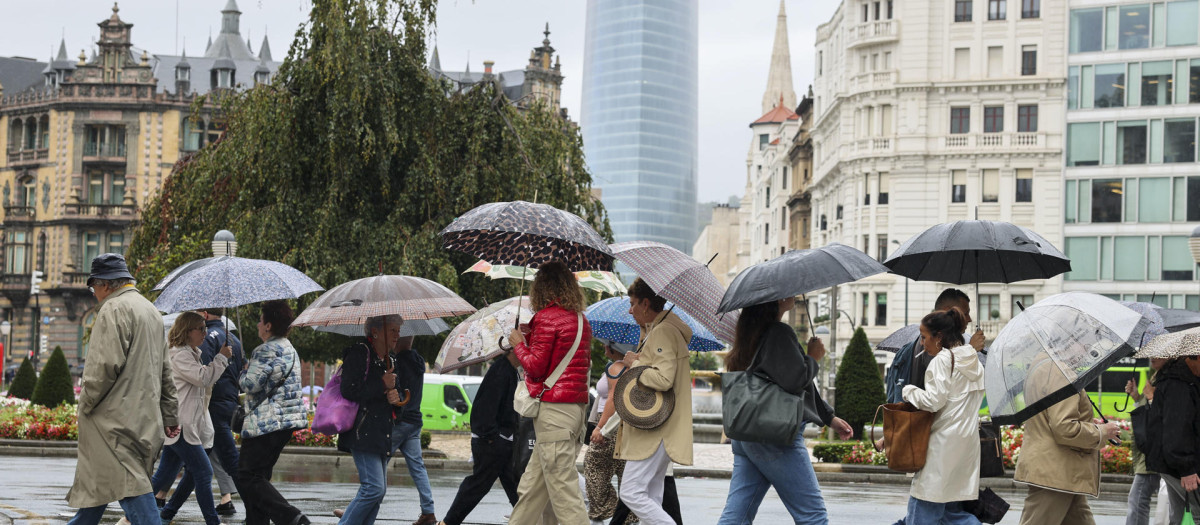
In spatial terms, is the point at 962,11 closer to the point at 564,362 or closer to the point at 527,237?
the point at 527,237

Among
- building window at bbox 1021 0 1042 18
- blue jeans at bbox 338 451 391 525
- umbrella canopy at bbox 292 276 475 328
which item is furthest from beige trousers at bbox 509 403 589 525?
building window at bbox 1021 0 1042 18

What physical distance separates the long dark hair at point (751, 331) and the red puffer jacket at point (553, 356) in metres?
0.94

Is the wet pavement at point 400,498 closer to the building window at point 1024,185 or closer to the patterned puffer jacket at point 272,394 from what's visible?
the patterned puffer jacket at point 272,394

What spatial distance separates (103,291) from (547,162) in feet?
51.9

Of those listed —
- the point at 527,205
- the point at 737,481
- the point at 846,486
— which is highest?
the point at 527,205

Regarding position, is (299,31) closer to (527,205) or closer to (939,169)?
(527,205)

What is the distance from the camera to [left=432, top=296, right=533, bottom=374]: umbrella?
11086 mm

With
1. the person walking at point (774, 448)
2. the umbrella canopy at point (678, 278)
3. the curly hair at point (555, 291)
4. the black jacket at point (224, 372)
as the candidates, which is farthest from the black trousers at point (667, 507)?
the black jacket at point (224, 372)

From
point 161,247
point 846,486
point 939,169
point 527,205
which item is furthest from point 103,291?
point 939,169

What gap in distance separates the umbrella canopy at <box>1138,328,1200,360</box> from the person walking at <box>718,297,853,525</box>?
2.25 m

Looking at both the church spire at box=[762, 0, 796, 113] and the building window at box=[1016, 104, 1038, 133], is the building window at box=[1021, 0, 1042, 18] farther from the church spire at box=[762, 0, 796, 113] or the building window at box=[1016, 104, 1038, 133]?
the church spire at box=[762, 0, 796, 113]

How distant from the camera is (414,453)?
11820 millimetres

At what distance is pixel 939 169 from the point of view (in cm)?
6431

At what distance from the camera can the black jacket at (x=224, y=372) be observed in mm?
11062
